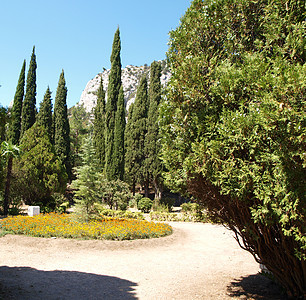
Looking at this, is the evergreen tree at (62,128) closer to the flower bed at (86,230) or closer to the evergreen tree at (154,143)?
the evergreen tree at (154,143)

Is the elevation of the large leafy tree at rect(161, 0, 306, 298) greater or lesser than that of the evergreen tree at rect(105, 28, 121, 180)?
lesser

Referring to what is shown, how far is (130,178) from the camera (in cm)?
2770

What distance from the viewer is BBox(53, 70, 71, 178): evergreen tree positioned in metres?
26.8

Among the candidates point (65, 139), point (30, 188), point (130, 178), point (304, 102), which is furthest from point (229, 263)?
point (65, 139)

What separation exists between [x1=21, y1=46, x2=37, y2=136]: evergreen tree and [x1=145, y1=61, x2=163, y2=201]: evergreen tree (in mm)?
11964

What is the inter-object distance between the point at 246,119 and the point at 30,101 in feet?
92.9

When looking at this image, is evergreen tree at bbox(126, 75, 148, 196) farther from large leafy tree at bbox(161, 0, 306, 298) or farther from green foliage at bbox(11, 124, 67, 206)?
large leafy tree at bbox(161, 0, 306, 298)

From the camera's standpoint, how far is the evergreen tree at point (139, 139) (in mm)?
27281

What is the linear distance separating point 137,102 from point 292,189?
85.4ft

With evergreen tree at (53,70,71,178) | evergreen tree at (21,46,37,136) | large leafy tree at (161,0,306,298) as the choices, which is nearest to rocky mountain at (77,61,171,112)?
evergreen tree at (21,46,37,136)

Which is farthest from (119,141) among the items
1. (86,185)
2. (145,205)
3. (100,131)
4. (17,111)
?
(86,185)

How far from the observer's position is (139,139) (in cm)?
2798

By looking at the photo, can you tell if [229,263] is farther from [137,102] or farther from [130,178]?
[137,102]

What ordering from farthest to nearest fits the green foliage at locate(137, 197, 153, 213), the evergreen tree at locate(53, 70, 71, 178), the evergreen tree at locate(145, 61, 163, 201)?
the evergreen tree at locate(53, 70, 71, 178) < the evergreen tree at locate(145, 61, 163, 201) < the green foliage at locate(137, 197, 153, 213)
